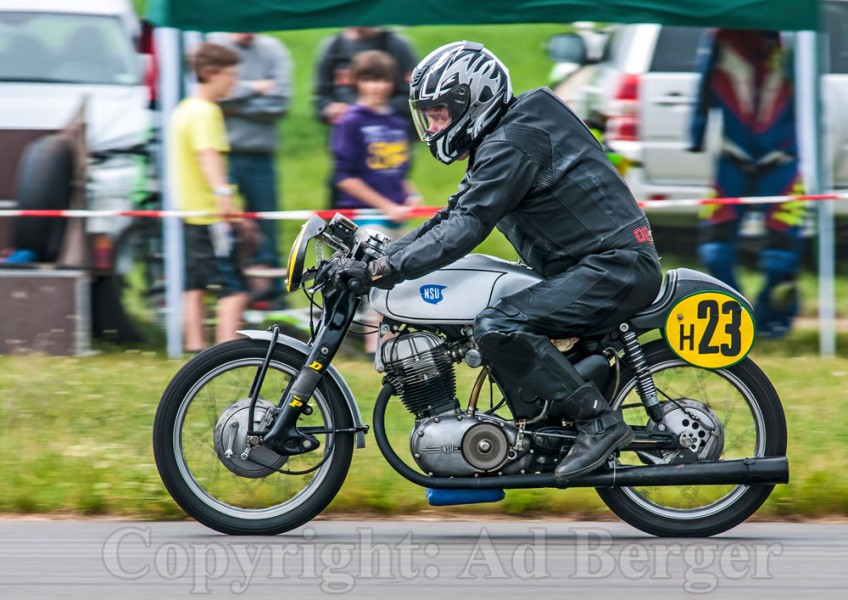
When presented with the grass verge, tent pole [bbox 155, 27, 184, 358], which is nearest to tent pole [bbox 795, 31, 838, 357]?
the grass verge

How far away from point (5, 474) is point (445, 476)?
2.23m

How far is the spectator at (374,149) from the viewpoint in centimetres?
986

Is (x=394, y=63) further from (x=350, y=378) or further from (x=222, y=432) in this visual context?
A: (x=222, y=432)

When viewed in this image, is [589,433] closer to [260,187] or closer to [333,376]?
[333,376]

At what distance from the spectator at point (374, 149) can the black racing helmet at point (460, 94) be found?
4.06 meters

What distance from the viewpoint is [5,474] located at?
22.4 ft

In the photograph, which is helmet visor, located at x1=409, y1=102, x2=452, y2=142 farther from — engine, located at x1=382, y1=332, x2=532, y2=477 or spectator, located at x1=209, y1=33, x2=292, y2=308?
spectator, located at x1=209, y1=33, x2=292, y2=308

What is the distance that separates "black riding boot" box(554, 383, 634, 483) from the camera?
5.69 meters

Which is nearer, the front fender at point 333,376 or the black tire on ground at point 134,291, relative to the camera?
the front fender at point 333,376

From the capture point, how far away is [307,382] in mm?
5840

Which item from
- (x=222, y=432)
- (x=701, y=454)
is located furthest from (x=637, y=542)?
(x=222, y=432)

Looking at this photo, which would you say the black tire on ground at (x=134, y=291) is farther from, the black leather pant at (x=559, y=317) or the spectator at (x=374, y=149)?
the black leather pant at (x=559, y=317)

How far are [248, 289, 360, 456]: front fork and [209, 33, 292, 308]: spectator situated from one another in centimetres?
448

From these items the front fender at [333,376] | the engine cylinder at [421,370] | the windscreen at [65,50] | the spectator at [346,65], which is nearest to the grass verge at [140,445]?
the front fender at [333,376]
